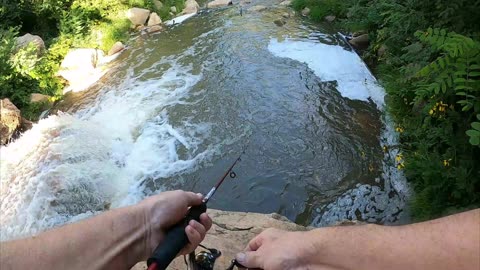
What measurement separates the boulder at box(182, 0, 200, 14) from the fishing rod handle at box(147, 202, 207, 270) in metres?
10.1

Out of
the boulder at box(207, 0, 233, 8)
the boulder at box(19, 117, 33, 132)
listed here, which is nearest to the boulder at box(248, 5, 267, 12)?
the boulder at box(207, 0, 233, 8)

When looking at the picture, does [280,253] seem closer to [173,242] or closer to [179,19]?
[173,242]

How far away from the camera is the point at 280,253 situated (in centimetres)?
188

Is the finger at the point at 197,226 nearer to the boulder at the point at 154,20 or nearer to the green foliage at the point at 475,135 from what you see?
the green foliage at the point at 475,135

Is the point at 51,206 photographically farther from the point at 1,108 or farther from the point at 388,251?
the point at 388,251

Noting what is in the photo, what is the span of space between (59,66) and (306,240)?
8.00m

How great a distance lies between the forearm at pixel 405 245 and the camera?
145cm

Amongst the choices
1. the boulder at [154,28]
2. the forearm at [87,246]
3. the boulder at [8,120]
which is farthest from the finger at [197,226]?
the boulder at [154,28]

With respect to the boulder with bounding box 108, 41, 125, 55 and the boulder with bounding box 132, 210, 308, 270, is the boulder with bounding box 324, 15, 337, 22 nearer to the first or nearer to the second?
the boulder with bounding box 108, 41, 125, 55

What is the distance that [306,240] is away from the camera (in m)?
1.87

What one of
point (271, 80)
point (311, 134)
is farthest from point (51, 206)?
point (271, 80)

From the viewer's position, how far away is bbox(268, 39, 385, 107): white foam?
6.34 metres

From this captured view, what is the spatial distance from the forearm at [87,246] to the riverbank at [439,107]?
220cm

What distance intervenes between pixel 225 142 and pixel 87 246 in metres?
3.92
